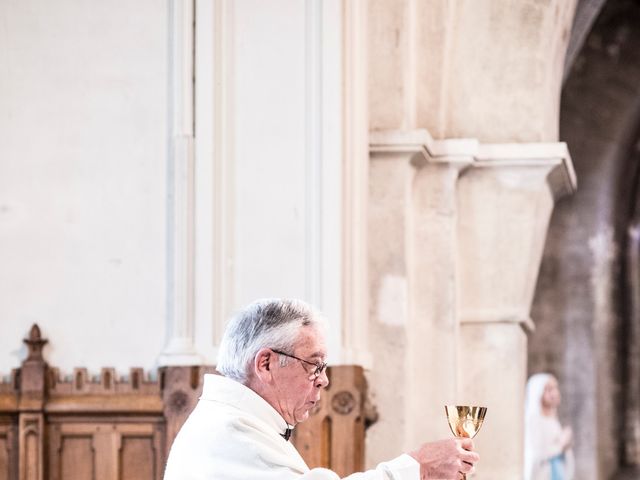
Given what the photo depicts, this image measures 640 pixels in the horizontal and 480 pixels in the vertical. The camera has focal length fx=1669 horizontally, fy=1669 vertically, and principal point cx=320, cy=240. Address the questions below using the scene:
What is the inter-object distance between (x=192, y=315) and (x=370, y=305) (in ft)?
3.28

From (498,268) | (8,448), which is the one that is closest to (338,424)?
(8,448)

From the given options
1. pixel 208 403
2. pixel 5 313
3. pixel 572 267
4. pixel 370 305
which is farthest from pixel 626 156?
pixel 208 403

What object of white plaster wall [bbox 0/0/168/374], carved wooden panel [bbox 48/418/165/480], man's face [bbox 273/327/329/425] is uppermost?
white plaster wall [bbox 0/0/168/374]

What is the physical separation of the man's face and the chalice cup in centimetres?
41

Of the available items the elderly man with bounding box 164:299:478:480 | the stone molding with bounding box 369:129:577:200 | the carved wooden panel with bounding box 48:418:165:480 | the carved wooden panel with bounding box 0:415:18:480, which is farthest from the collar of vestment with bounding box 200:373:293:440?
the stone molding with bounding box 369:129:577:200

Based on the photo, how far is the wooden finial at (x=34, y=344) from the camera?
747 centimetres

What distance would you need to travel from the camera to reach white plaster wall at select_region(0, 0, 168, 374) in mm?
7555

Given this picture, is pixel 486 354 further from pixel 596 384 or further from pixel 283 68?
pixel 596 384

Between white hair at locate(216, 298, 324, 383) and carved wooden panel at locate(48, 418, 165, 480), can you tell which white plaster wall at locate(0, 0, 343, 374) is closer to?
carved wooden panel at locate(48, 418, 165, 480)

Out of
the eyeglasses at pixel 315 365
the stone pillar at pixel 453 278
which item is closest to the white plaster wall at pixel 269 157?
the stone pillar at pixel 453 278

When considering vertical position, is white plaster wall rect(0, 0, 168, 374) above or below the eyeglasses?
above

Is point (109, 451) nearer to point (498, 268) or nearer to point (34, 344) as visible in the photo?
point (34, 344)

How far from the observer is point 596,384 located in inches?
599

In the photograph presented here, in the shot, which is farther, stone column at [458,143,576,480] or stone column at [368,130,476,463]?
stone column at [458,143,576,480]
